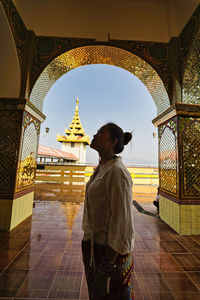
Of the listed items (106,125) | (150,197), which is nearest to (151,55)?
(106,125)

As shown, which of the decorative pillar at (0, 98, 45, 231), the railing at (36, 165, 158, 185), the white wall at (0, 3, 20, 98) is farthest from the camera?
the railing at (36, 165, 158, 185)

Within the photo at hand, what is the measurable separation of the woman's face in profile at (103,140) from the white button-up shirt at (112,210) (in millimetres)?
106

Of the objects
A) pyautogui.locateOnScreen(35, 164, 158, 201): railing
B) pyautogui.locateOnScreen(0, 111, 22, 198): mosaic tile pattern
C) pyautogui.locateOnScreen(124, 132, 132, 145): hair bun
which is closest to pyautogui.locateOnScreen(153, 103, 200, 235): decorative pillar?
pyautogui.locateOnScreen(124, 132, 132, 145): hair bun

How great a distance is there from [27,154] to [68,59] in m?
2.57

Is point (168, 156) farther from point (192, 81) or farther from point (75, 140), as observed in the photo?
point (75, 140)

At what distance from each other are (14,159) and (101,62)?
3.42 m

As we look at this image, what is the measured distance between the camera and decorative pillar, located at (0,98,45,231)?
2928mm

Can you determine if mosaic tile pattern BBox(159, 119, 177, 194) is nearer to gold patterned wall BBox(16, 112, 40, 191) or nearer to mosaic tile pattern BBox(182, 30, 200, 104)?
mosaic tile pattern BBox(182, 30, 200, 104)

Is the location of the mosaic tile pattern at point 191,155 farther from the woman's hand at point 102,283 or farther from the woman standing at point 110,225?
the woman's hand at point 102,283

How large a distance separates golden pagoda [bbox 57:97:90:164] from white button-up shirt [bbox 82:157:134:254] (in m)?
18.4

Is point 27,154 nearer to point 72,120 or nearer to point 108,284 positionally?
point 108,284

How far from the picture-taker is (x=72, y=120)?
2084 centimetres

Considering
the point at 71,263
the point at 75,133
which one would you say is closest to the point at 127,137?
the point at 71,263

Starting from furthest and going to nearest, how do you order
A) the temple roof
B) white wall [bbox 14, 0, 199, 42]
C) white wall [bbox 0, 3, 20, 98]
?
the temple roof < white wall [bbox 14, 0, 199, 42] < white wall [bbox 0, 3, 20, 98]
